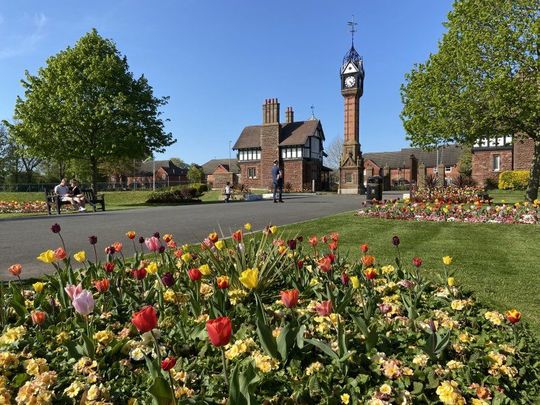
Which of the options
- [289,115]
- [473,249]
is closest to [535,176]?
[473,249]

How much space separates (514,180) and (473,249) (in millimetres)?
34822

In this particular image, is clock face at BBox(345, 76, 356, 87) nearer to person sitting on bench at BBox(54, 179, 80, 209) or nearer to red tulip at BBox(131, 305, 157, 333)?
person sitting on bench at BBox(54, 179, 80, 209)

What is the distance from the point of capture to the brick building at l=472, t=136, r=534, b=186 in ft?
132

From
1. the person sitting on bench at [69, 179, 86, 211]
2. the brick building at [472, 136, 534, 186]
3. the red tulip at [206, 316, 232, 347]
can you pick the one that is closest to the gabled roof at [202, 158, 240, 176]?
the brick building at [472, 136, 534, 186]

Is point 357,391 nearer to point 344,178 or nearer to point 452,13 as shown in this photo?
point 452,13

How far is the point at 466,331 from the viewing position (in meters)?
2.77

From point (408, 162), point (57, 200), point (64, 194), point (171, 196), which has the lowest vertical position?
point (171, 196)

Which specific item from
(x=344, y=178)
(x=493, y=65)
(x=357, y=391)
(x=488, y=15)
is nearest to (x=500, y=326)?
(x=357, y=391)

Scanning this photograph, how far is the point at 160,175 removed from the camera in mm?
91438

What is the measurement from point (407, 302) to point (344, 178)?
147 ft

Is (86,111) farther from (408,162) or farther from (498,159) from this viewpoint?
(408,162)

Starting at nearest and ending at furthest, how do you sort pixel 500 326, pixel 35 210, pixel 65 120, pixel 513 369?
pixel 513 369 < pixel 500 326 < pixel 35 210 < pixel 65 120

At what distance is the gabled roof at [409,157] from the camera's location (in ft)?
240

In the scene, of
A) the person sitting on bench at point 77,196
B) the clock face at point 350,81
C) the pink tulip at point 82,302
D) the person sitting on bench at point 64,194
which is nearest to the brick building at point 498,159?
the clock face at point 350,81
